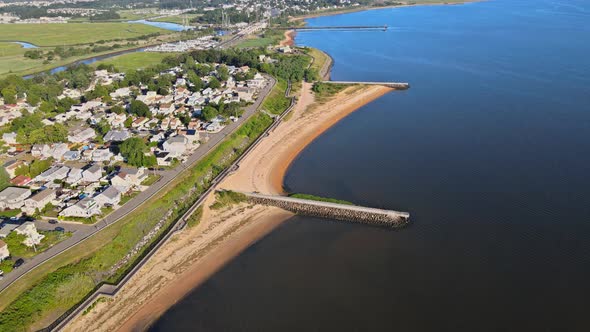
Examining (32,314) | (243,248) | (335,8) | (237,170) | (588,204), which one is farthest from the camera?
(335,8)

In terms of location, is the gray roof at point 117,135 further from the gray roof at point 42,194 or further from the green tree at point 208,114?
the gray roof at point 42,194

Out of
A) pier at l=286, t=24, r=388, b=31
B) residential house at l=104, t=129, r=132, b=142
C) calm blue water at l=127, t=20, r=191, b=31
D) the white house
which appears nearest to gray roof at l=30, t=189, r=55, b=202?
the white house

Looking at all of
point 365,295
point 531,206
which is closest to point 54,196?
point 365,295

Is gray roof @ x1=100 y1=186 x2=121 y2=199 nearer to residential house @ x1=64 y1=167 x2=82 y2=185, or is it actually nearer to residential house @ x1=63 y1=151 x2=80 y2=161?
residential house @ x1=64 y1=167 x2=82 y2=185

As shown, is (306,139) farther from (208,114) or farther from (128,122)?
(128,122)

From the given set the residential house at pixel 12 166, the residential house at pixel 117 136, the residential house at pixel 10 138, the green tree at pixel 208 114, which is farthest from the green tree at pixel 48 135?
the green tree at pixel 208 114

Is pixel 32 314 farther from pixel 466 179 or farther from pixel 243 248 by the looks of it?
pixel 466 179

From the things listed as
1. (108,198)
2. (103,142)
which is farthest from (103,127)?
(108,198)
